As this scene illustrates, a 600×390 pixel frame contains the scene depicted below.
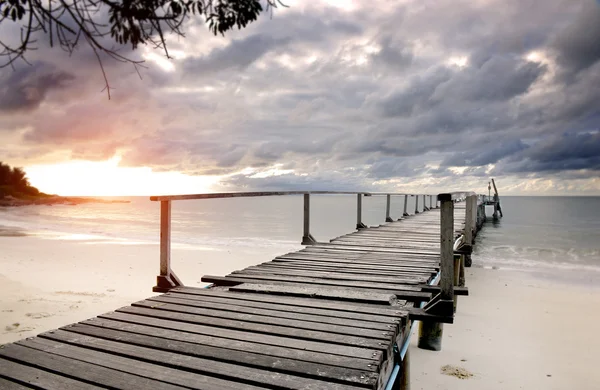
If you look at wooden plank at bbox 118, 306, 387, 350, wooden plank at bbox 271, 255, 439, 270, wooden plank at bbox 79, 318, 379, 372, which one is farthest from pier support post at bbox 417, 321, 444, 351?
wooden plank at bbox 79, 318, 379, 372

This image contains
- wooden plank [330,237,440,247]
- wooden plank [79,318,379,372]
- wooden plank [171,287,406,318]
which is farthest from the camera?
wooden plank [330,237,440,247]

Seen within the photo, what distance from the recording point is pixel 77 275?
1210 centimetres

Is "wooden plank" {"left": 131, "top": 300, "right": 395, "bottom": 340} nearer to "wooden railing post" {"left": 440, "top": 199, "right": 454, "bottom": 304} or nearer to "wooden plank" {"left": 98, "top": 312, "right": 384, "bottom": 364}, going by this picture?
"wooden plank" {"left": 98, "top": 312, "right": 384, "bottom": 364}

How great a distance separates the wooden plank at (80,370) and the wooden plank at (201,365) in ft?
0.73

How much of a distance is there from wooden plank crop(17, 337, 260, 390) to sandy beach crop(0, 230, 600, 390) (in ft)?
13.6

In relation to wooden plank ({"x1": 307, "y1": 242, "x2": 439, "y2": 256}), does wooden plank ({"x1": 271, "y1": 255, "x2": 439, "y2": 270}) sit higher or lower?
lower

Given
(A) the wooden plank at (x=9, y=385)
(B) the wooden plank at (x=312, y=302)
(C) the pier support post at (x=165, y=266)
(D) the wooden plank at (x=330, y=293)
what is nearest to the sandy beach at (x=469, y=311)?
(D) the wooden plank at (x=330, y=293)

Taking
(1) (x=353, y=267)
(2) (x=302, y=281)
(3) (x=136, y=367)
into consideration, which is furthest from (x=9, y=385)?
(1) (x=353, y=267)

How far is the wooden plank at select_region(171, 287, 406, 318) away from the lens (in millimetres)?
3807

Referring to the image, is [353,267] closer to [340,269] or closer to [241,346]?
[340,269]

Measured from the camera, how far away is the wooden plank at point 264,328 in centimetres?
304

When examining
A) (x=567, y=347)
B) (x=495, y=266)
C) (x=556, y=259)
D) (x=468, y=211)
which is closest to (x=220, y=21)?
(x=468, y=211)

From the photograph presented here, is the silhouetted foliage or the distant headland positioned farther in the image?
the distant headland

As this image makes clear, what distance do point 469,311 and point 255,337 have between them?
28.2 feet
